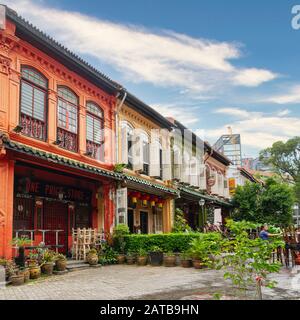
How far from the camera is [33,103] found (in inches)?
481

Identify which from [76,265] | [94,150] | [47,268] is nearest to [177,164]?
[94,150]

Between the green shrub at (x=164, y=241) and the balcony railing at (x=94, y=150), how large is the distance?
341 cm

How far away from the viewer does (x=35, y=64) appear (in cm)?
1234

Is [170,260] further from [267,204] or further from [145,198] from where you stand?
[267,204]

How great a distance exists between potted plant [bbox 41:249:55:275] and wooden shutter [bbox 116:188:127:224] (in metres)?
4.90

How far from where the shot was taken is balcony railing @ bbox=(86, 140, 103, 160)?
14.8m

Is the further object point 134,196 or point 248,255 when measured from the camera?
point 134,196

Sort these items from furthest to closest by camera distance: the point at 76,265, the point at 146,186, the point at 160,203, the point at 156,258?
the point at 160,203
the point at 146,186
the point at 156,258
the point at 76,265

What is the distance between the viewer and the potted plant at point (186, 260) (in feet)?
42.7

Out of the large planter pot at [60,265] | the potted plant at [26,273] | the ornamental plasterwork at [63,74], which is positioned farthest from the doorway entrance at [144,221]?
the potted plant at [26,273]

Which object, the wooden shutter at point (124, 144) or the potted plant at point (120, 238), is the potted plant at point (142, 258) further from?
the wooden shutter at point (124, 144)

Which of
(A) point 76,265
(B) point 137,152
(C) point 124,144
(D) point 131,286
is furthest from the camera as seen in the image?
(B) point 137,152

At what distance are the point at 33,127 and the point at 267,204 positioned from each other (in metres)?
19.3
